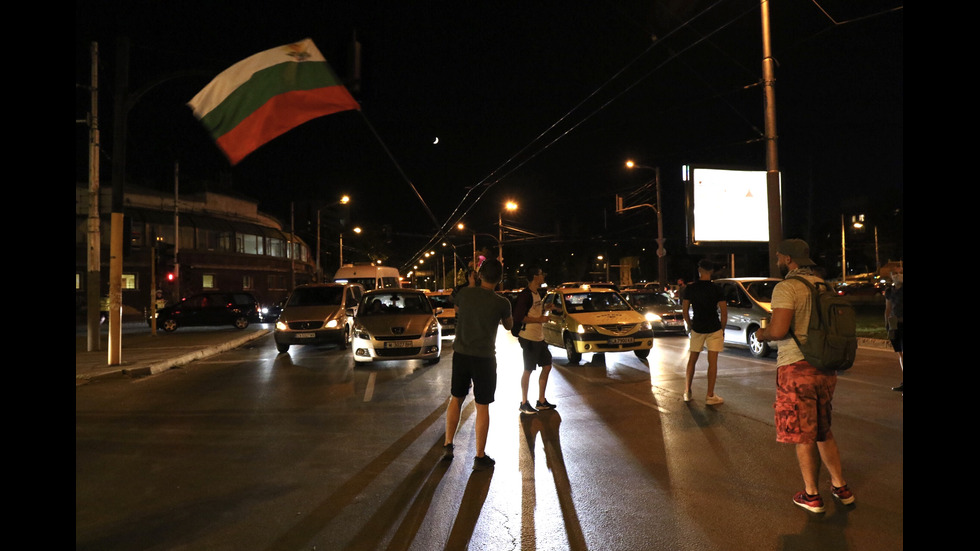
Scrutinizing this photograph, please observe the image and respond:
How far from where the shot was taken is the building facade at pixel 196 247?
115 ft

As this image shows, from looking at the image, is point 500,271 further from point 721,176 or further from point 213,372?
point 721,176

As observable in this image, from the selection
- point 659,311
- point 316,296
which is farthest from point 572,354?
point 316,296

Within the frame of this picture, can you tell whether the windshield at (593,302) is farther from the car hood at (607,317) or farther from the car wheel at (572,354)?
the car wheel at (572,354)

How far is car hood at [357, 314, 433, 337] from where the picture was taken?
1121 centimetres

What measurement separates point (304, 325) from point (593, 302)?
269 inches

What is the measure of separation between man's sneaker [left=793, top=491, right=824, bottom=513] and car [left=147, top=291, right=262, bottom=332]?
2416 centimetres

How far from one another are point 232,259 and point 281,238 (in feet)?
25.5

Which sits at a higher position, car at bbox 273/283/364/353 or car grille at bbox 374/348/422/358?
car at bbox 273/283/364/353

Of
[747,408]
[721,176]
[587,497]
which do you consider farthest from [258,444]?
[721,176]

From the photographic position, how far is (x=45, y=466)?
131 inches

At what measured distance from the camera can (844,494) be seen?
400cm

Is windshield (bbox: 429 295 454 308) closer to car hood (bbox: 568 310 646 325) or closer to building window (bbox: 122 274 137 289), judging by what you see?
car hood (bbox: 568 310 646 325)

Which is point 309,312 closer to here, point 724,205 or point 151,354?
point 151,354

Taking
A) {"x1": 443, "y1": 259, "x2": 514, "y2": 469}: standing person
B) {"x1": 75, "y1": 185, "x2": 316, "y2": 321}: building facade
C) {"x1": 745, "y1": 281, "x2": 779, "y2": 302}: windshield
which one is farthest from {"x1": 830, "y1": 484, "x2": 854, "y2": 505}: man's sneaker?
{"x1": 75, "y1": 185, "x2": 316, "y2": 321}: building facade
